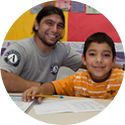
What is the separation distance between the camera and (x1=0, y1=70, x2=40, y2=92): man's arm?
77 cm

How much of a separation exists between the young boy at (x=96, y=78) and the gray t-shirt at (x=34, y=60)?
28 centimetres

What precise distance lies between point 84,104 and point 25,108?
27 centimetres

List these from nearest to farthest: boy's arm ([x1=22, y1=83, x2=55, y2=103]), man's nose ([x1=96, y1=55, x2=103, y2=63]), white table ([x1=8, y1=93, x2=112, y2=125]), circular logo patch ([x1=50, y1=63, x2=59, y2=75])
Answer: white table ([x1=8, y1=93, x2=112, y2=125]), boy's arm ([x1=22, y1=83, x2=55, y2=103]), man's nose ([x1=96, y1=55, x2=103, y2=63]), circular logo patch ([x1=50, y1=63, x2=59, y2=75])

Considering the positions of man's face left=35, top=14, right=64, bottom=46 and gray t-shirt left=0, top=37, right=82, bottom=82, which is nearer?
gray t-shirt left=0, top=37, right=82, bottom=82

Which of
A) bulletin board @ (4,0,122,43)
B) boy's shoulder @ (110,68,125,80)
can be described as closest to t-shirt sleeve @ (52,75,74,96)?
boy's shoulder @ (110,68,125,80)

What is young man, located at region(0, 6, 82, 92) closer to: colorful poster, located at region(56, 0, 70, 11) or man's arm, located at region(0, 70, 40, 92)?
man's arm, located at region(0, 70, 40, 92)

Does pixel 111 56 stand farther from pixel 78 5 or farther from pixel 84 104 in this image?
pixel 78 5

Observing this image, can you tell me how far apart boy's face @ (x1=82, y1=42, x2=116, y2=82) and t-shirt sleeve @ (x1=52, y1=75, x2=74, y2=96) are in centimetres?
17

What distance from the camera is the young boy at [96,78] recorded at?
74cm

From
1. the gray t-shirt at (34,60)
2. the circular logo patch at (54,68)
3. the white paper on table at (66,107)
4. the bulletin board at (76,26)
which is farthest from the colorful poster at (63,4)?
the white paper on table at (66,107)

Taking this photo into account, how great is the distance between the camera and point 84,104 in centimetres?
56

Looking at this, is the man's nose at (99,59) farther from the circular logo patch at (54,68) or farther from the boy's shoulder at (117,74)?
the circular logo patch at (54,68)

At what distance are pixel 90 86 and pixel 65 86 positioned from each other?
170 millimetres

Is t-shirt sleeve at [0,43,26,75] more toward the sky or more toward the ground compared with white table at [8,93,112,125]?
more toward the sky
